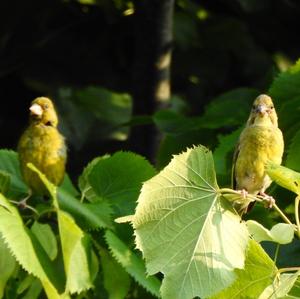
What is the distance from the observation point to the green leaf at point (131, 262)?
3418mm

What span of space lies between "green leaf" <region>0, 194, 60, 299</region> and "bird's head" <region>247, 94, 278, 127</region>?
2.65 feet

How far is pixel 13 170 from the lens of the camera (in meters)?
4.11

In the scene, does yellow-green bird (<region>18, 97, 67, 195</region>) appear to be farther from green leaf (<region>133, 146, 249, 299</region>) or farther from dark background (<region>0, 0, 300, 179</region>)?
green leaf (<region>133, 146, 249, 299</region>)

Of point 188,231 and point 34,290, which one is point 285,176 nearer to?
point 188,231

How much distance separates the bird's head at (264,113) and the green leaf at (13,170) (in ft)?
3.34

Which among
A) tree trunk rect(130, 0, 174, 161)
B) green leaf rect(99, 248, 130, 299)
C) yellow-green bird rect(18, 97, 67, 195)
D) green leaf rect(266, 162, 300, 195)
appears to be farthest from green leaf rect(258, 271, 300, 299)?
tree trunk rect(130, 0, 174, 161)

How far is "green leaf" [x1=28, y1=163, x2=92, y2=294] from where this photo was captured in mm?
3305

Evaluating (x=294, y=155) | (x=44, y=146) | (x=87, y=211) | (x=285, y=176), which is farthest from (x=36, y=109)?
(x=285, y=176)

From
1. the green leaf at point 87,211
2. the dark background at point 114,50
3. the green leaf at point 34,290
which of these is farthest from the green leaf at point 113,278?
the dark background at point 114,50

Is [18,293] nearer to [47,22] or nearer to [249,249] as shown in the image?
[249,249]

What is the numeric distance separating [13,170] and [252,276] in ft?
4.87

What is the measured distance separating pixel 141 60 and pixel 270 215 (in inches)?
56.9

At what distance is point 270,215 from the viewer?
381cm

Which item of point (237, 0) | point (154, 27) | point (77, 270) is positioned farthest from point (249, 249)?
point (237, 0)
